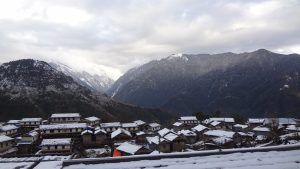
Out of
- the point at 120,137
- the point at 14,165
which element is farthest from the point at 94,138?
Answer: the point at 14,165

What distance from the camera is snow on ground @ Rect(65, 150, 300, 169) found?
26.6 feet

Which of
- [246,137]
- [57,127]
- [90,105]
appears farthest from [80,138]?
[90,105]

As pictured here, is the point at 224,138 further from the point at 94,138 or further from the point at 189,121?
the point at 189,121

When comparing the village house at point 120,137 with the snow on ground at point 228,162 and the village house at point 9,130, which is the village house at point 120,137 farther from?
the snow on ground at point 228,162

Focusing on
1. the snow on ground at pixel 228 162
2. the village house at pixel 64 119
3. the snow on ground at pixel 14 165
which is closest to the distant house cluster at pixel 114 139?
the village house at pixel 64 119

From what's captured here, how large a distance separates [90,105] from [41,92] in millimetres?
20276

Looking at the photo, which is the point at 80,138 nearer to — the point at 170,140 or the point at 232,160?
the point at 170,140

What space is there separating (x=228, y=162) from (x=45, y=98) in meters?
111

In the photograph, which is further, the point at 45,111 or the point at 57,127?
the point at 45,111

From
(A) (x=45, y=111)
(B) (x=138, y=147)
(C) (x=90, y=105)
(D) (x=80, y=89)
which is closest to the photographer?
(B) (x=138, y=147)

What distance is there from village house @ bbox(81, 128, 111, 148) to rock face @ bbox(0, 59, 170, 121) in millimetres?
34419

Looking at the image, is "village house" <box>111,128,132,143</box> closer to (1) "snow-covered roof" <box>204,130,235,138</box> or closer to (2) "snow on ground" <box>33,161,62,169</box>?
(1) "snow-covered roof" <box>204,130,235,138</box>

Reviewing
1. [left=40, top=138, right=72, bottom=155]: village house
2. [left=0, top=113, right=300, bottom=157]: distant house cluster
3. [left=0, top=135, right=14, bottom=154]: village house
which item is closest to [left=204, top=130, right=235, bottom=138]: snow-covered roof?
[left=0, top=113, right=300, bottom=157]: distant house cluster

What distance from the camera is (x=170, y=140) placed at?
48875mm
